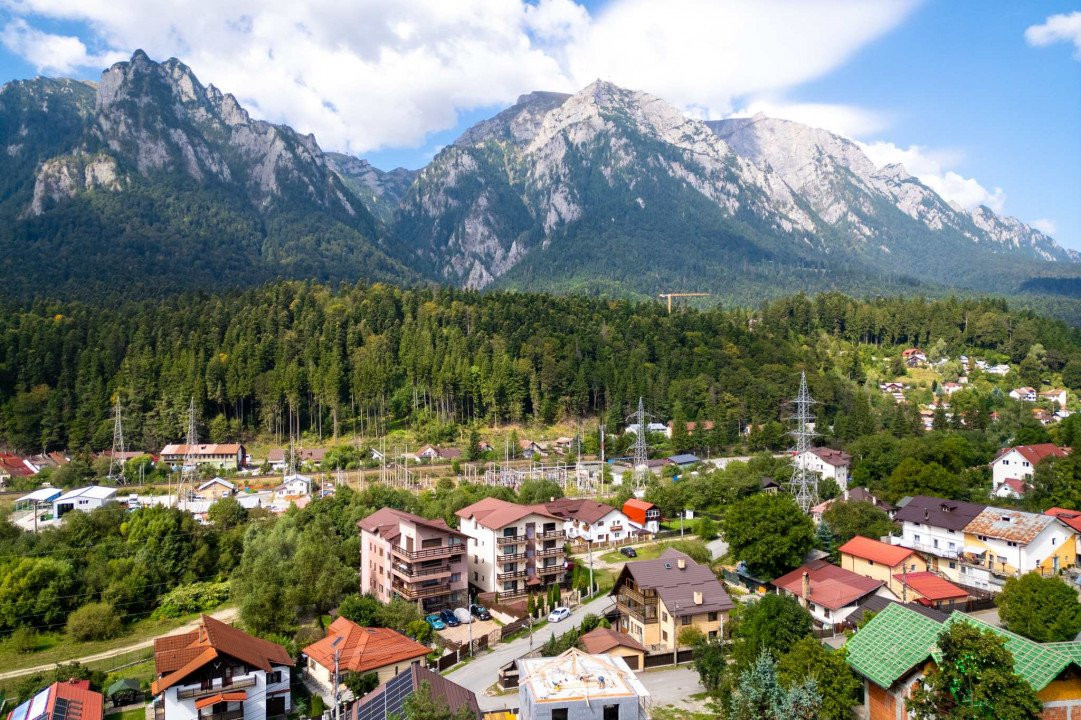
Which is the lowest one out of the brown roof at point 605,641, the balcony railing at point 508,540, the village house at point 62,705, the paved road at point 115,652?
the paved road at point 115,652

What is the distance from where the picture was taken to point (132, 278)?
12406 cm

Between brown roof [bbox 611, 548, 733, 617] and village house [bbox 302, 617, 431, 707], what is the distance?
9411 millimetres

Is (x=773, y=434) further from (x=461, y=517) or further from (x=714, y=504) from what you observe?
(x=461, y=517)

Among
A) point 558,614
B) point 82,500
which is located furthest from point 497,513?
point 82,500

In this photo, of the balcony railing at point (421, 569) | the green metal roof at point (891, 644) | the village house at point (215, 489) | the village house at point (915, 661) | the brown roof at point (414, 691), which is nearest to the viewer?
the village house at point (915, 661)

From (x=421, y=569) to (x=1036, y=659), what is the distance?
2369 centimetres

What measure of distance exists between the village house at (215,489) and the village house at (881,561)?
141 ft

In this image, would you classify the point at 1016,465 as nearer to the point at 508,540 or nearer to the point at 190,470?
the point at 508,540

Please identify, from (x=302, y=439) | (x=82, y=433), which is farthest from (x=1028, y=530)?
(x=82, y=433)

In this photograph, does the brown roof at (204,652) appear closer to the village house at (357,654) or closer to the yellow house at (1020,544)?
the village house at (357,654)

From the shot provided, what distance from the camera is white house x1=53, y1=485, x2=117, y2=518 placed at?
47.5 m

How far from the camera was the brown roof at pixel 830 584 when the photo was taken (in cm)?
3072

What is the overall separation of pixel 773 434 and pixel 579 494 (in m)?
21.3

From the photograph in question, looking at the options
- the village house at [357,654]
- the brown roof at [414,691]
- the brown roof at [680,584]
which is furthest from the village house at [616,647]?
the brown roof at [414,691]
